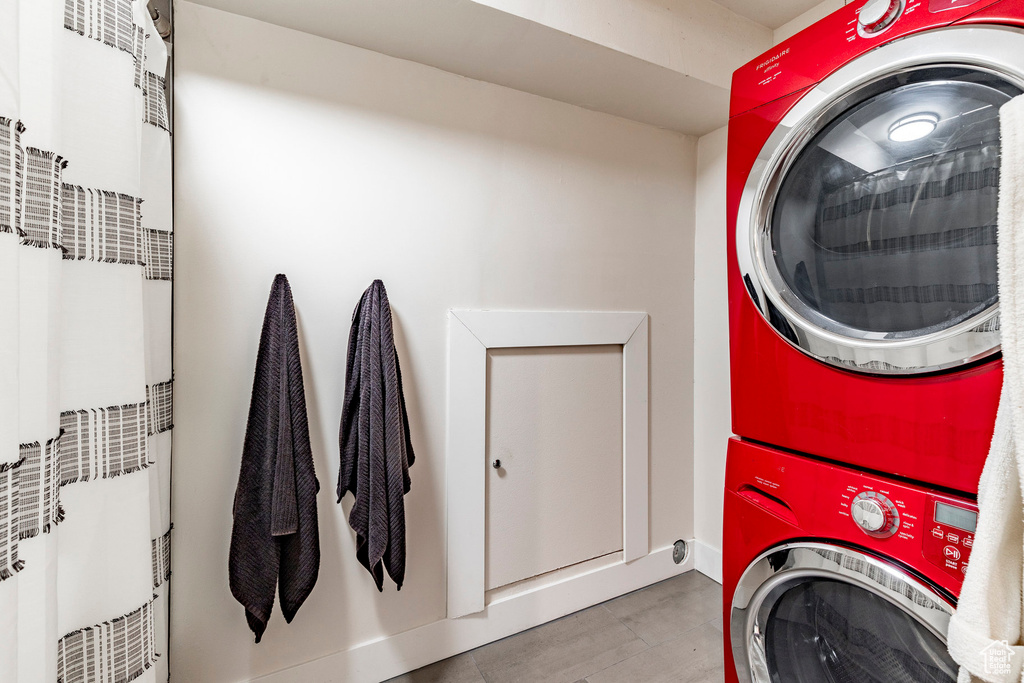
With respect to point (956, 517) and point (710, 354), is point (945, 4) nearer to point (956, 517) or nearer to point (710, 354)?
point (956, 517)

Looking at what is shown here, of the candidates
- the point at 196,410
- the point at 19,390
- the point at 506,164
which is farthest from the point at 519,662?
the point at 506,164

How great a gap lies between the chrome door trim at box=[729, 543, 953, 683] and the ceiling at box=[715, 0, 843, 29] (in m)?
1.56

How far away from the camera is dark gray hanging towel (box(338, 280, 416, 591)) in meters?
1.09

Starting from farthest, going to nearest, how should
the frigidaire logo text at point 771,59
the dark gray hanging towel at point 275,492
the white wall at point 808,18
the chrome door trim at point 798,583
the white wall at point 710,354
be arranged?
1. the white wall at point 710,354
2. the white wall at point 808,18
3. the dark gray hanging towel at point 275,492
4. the frigidaire logo text at point 771,59
5. the chrome door trim at point 798,583

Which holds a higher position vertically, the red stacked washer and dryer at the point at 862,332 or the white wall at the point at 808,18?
the white wall at the point at 808,18

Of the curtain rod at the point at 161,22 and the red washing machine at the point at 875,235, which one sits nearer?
the red washing machine at the point at 875,235

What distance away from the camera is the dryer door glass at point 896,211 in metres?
0.66

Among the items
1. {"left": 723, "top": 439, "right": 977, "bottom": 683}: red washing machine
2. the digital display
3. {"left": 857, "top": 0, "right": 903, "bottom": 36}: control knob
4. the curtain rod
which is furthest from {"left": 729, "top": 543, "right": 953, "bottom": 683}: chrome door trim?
the curtain rod

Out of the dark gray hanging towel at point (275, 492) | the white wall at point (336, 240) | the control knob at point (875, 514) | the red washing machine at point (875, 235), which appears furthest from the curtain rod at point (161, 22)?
the control knob at point (875, 514)

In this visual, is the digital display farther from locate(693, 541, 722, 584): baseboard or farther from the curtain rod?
the curtain rod

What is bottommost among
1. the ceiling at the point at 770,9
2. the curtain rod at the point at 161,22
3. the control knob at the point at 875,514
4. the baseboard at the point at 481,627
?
the baseboard at the point at 481,627

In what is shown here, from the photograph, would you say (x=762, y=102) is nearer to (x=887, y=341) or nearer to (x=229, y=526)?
(x=887, y=341)

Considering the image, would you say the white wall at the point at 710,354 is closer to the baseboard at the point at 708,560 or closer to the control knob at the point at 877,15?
the baseboard at the point at 708,560

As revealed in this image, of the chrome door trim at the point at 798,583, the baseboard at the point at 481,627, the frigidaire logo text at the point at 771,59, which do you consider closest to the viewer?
the chrome door trim at the point at 798,583
